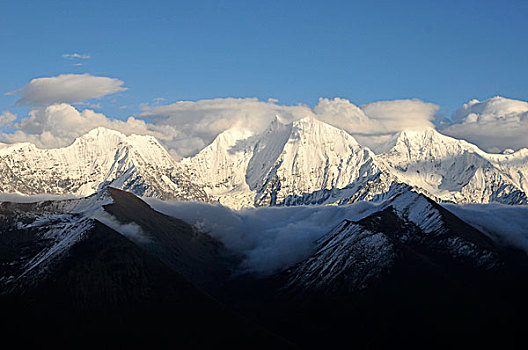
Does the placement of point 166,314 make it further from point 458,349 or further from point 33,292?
point 458,349

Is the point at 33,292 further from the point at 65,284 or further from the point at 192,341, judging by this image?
the point at 192,341

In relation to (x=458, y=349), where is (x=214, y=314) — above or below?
above

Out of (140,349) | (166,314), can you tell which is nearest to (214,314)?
(166,314)

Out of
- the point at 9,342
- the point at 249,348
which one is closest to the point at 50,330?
the point at 9,342

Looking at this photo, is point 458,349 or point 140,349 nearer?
point 140,349

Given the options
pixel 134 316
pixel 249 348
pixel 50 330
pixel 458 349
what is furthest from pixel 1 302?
pixel 458 349

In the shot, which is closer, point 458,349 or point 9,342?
point 9,342

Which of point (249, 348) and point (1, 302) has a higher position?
point (1, 302)

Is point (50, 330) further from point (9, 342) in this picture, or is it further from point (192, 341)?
point (192, 341)
